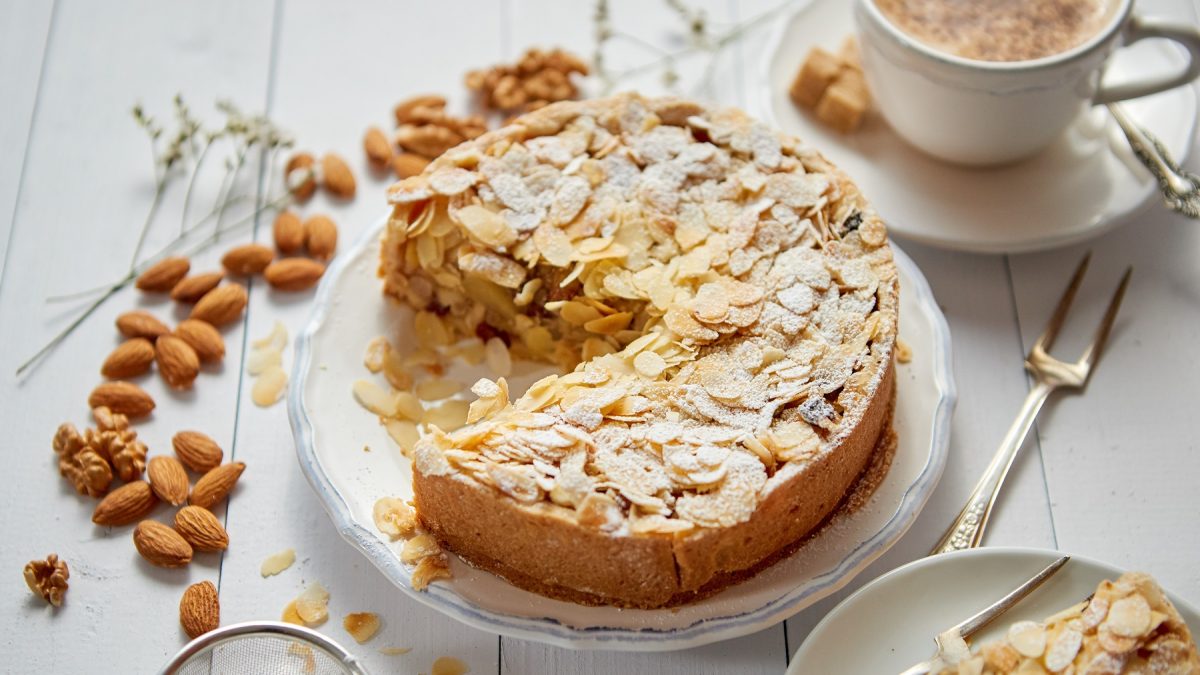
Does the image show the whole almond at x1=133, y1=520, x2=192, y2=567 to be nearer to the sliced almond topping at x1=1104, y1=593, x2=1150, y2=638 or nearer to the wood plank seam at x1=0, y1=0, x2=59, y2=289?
the wood plank seam at x1=0, y1=0, x2=59, y2=289

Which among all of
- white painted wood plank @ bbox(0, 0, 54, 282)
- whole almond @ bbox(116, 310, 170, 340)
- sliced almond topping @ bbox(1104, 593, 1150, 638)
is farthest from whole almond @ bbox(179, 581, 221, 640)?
sliced almond topping @ bbox(1104, 593, 1150, 638)

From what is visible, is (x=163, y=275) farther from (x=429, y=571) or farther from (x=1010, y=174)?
(x=1010, y=174)

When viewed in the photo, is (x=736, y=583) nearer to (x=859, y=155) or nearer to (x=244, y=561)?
(x=244, y=561)

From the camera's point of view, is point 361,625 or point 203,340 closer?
point 361,625

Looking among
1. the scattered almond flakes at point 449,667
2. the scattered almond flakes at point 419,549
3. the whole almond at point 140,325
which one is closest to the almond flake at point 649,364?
the scattered almond flakes at point 419,549

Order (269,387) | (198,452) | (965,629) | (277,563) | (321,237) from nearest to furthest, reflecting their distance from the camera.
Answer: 1. (965,629)
2. (277,563)
3. (198,452)
4. (269,387)
5. (321,237)

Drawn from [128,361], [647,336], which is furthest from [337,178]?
[647,336]
